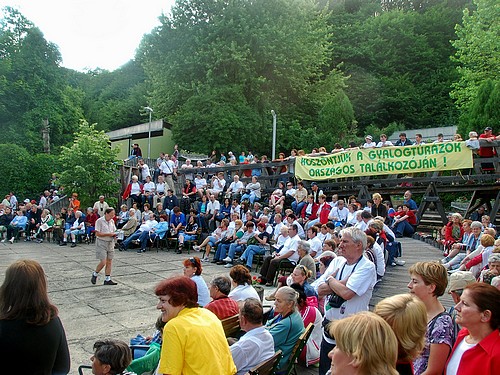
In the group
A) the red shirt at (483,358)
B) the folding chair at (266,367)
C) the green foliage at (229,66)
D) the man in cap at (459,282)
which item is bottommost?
the folding chair at (266,367)

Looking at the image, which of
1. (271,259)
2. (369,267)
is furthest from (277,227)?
(369,267)

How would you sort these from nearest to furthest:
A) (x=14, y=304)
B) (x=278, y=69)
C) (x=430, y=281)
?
(x=14, y=304) < (x=430, y=281) < (x=278, y=69)

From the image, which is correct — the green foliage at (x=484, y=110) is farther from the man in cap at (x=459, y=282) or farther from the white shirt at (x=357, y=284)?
the white shirt at (x=357, y=284)

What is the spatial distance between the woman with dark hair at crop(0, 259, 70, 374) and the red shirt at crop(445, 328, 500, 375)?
8.02 ft

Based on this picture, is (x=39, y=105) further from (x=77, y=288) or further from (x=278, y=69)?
(x=77, y=288)

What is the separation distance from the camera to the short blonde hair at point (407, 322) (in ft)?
8.06

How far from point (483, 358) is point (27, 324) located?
2652mm

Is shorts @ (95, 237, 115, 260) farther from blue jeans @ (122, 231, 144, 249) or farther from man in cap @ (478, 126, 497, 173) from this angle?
man in cap @ (478, 126, 497, 173)

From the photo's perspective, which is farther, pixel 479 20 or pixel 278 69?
pixel 278 69

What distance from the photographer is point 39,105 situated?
36406 mm

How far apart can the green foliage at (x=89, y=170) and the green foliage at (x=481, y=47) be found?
19.9 m

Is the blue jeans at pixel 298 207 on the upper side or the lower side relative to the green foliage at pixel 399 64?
lower

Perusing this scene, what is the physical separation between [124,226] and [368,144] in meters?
8.70

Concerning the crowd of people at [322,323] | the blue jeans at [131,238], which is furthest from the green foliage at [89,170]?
the crowd of people at [322,323]
